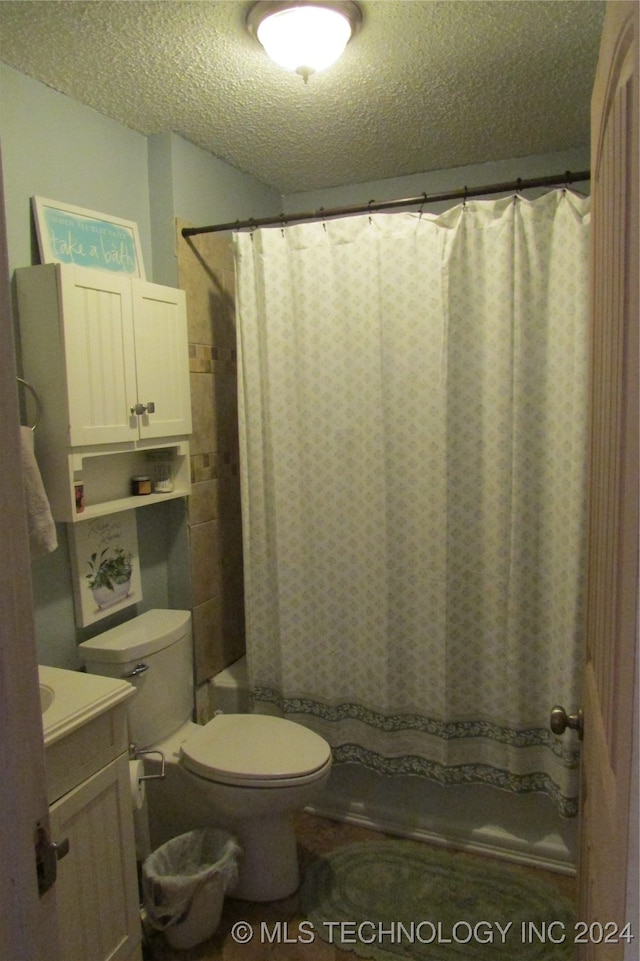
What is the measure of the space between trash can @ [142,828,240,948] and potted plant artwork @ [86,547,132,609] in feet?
2.48

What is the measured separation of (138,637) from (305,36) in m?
1.70

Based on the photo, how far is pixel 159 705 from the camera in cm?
199

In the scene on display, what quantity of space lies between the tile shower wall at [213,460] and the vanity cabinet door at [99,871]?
2.44 feet

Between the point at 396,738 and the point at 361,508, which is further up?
the point at 361,508

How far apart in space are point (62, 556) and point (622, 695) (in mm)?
1603

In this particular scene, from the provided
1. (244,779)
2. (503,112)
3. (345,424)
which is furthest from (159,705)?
(503,112)

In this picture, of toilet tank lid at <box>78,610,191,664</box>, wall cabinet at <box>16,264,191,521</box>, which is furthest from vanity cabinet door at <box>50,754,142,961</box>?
wall cabinet at <box>16,264,191,521</box>

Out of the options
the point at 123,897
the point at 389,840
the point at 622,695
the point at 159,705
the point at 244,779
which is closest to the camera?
the point at 622,695

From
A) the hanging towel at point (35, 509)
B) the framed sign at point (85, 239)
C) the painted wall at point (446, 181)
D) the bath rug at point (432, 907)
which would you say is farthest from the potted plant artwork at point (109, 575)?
the painted wall at point (446, 181)

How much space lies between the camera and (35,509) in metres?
1.52

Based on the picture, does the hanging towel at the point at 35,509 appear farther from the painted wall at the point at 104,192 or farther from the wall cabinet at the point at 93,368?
the painted wall at the point at 104,192

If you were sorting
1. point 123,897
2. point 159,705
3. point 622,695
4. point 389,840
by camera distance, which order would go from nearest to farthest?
point 622,695, point 123,897, point 159,705, point 389,840

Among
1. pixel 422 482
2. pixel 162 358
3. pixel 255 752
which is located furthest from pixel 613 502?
pixel 162 358

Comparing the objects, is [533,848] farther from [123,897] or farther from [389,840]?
A: [123,897]
